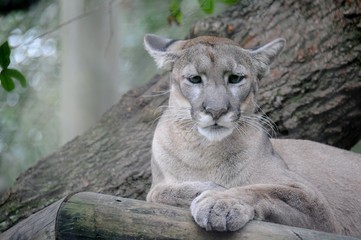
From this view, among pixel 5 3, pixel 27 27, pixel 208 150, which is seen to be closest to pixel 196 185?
pixel 208 150

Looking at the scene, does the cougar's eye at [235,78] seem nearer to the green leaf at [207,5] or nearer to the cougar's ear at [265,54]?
the cougar's ear at [265,54]

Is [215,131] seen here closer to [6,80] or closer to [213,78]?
[213,78]

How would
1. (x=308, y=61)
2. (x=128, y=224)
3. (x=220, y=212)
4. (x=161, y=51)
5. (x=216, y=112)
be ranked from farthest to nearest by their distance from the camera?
(x=308, y=61) < (x=161, y=51) < (x=216, y=112) < (x=220, y=212) < (x=128, y=224)

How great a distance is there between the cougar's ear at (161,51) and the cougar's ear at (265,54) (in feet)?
1.61

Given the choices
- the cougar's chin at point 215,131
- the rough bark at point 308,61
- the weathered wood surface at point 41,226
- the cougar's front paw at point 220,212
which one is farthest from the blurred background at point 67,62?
the cougar's front paw at point 220,212

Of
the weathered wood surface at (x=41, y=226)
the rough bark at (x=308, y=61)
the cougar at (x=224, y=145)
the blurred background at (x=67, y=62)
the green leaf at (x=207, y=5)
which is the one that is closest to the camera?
the weathered wood surface at (x=41, y=226)

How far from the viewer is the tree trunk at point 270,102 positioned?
5.30 metres

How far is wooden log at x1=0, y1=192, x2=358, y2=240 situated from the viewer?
122 inches

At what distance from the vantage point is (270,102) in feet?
18.0

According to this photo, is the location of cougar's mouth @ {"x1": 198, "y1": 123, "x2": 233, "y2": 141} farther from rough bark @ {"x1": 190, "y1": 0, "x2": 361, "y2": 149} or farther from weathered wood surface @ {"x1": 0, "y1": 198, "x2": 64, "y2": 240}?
rough bark @ {"x1": 190, "y1": 0, "x2": 361, "y2": 149}

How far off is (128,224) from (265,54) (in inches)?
70.1

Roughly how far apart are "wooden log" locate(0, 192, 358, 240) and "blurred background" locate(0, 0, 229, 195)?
6.21 feet

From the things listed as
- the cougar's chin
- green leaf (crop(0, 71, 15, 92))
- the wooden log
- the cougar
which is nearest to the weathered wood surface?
the wooden log

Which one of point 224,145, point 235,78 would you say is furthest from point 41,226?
point 235,78
